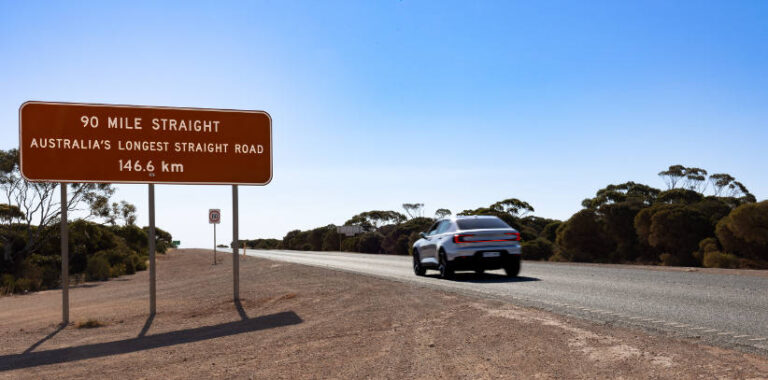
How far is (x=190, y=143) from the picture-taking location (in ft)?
38.8

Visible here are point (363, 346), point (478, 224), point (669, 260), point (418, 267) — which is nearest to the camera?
point (363, 346)

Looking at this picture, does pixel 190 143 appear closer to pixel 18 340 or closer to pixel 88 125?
pixel 88 125

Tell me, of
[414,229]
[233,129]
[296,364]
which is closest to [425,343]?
[296,364]

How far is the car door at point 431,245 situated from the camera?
54.8 feet

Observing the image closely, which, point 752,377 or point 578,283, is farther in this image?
point 578,283

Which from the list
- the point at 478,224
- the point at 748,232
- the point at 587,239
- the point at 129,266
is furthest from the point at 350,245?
the point at 478,224

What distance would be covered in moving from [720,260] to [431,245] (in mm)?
13845

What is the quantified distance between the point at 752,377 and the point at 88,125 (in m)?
11.0

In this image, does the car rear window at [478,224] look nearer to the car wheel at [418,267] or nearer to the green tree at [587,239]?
the car wheel at [418,267]

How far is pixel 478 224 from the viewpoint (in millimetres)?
15773

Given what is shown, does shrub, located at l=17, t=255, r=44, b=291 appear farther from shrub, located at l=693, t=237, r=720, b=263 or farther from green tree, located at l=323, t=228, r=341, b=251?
green tree, located at l=323, t=228, r=341, b=251

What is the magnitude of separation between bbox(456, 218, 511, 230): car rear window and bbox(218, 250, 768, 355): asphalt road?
140 cm

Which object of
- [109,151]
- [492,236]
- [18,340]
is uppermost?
[109,151]

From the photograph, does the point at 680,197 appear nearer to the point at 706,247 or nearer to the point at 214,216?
the point at 706,247
